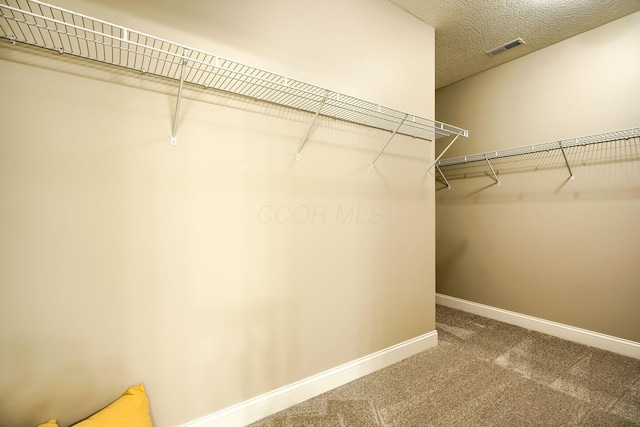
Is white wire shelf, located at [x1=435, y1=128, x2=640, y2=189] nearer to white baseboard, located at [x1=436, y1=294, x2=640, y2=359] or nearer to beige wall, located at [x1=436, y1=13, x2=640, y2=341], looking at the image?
beige wall, located at [x1=436, y1=13, x2=640, y2=341]

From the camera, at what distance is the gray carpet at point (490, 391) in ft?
4.82

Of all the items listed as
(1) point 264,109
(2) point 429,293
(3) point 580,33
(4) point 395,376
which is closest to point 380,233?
(2) point 429,293

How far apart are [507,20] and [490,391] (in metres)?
2.62

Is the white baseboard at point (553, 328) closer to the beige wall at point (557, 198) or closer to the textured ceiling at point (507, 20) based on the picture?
the beige wall at point (557, 198)

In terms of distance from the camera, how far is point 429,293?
2.28m

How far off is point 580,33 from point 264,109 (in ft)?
9.07

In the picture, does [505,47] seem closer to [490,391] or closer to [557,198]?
[557,198]

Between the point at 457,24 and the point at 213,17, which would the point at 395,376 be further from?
the point at 457,24

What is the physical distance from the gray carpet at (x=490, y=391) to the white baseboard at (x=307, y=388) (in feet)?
0.13

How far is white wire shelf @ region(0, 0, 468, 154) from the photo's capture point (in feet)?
3.12

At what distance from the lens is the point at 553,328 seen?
247cm

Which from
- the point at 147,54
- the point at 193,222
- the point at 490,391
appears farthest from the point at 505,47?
the point at 193,222

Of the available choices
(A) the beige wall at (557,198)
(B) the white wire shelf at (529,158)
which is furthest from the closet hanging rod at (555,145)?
(A) the beige wall at (557,198)

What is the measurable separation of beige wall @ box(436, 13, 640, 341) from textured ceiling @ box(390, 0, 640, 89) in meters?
0.14
